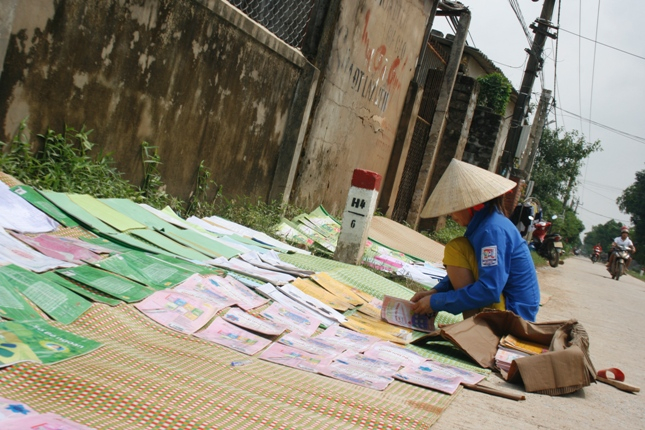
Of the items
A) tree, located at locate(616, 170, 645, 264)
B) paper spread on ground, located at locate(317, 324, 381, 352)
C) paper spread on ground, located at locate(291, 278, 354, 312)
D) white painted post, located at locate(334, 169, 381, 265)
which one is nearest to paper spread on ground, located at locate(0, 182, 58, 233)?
paper spread on ground, located at locate(291, 278, 354, 312)

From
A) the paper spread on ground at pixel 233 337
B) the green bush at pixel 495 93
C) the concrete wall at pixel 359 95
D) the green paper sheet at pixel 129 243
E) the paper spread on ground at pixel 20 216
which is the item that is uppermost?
the green bush at pixel 495 93

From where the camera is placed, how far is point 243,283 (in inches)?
165

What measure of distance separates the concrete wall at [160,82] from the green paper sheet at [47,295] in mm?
1660

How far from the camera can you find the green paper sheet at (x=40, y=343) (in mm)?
2232

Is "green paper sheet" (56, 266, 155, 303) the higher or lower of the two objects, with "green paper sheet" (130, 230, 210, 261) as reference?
lower

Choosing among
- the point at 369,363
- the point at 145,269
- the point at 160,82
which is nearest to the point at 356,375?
the point at 369,363

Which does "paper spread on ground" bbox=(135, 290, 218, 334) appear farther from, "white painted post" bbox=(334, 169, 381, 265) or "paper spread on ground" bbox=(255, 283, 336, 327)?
"white painted post" bbox=(334, 169, 381, 265)

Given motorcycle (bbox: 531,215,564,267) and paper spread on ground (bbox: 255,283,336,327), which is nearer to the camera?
paper spread on ground (bbox: 255,283,336,327)

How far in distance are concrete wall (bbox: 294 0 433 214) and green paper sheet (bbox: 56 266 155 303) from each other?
4679mm

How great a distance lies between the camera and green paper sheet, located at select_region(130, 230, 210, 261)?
177 inches

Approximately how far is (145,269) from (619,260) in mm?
19315

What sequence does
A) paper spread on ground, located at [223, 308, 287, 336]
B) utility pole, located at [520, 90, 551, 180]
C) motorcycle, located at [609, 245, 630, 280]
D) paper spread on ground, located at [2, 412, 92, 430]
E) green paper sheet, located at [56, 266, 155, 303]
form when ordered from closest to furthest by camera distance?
paper spread on ground, located at [2, 412, 92, 430] → green paper sheet, located at [56, 266, 155, 303] → paper spread on ground, located at [223, 308, 287, 336] → motorcycle, located at [609, 245, 630, 280] → utility pole, located at [520, 90, 551, 180]

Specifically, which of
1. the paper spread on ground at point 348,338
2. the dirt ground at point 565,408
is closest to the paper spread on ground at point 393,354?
the paper spread on ground at point 348,338

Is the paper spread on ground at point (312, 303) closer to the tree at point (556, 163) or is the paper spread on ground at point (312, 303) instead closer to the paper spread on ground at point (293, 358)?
the paper spread on ground at point (293, 358)
